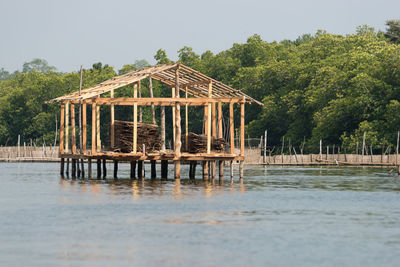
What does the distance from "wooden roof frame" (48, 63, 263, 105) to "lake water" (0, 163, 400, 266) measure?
7.01 meters

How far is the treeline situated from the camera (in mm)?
78562

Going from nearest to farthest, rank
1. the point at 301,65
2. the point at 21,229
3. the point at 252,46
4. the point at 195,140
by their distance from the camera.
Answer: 1. the point at 21,229
2. the point at 195,140
3. the point at 301,65
4. the point at 252,46

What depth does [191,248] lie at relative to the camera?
874 inches

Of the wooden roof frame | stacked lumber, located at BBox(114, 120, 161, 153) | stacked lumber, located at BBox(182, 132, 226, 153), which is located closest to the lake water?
stacked lumber, located at BBox(114, 120, 161, 153)

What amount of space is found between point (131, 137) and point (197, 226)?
876 inches

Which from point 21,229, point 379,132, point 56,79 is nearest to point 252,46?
point 56,79

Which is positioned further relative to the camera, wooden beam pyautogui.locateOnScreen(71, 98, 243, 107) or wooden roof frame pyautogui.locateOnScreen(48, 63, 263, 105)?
wooden roof frame pyautogui.locateOnScreen(48, 63, 263, 105)

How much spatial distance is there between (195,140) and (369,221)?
70.5 feet

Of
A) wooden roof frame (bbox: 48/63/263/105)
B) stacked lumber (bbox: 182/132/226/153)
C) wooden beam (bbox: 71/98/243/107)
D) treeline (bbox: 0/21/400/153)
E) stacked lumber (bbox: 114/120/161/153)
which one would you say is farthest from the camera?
treeline (bbox: 0/21/400/153)

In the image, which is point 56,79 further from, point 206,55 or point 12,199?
point 12,199

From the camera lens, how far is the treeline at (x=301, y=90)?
258ft

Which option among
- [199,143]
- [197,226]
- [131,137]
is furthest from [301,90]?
[197,226]

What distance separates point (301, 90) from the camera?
303 feet

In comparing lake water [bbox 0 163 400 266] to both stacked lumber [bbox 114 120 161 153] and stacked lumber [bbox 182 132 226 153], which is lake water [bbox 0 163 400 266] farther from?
stacked lumber [bbox 182 132 226 153]
